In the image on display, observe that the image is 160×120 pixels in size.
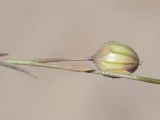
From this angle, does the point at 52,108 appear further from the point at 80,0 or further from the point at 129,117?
the point at 80,0

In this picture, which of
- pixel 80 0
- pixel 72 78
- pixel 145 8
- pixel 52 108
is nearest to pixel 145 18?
pixel 145 8

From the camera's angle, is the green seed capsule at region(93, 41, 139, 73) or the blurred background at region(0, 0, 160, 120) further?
the blurred background at region(0, 0, 160, 120)

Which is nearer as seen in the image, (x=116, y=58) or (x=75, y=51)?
(x=116, y=58)

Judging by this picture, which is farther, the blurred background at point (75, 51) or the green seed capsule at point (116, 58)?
the blurred background at point (75, 51)
